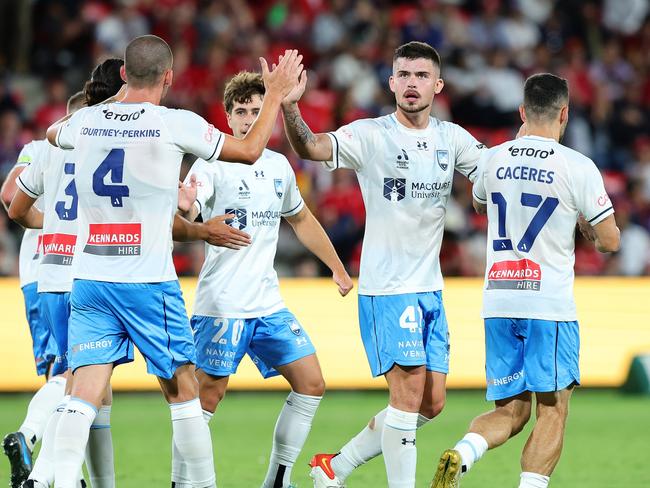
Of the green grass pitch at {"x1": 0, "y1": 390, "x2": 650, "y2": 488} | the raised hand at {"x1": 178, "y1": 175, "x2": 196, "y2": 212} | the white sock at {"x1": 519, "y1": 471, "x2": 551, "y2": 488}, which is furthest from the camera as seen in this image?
the green grass pitch at {"x1": 0, "y1": 390, "x2": 650, "y2": 488}

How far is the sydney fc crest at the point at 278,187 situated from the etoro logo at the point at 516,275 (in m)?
1.66

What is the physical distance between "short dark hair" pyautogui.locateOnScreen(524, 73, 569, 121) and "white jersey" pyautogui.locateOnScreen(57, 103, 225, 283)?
1869 mm

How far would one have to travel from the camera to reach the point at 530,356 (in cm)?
698

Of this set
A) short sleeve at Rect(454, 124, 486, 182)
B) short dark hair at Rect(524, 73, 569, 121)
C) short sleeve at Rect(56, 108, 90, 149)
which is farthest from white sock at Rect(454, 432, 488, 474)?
short sleeve at Rect(56, 108, 90, 149)

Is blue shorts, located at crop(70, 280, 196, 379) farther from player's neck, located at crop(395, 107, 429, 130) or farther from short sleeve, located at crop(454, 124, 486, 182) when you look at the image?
short sleeve, located at crop(454, 124, 486, 182)

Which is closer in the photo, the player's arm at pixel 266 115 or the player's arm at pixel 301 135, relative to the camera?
the player's arm at pixel 266 115

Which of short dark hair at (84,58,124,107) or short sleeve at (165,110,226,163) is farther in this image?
short dark hair at (84,58,124,107)

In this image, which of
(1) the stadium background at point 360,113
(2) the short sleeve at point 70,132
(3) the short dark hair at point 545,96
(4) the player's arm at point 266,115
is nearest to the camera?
(4) the player's arm at point 266,115

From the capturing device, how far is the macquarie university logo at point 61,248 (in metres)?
8.02

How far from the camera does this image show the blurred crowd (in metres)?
16.6

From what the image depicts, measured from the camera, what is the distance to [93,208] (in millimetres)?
6590

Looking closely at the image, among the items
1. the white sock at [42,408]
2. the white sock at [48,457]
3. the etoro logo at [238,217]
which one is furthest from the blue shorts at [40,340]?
the etoro logo at [238,217]

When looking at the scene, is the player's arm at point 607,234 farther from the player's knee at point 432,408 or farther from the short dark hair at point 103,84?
the short dark hair at point 103,84

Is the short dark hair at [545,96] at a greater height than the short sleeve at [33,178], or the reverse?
the short dark hair at [545,96]
